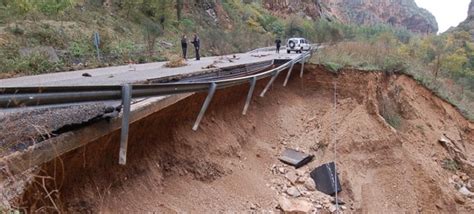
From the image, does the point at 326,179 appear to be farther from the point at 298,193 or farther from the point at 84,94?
the point at 84,94

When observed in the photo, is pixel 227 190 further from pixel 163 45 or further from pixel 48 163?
pixel 163 45

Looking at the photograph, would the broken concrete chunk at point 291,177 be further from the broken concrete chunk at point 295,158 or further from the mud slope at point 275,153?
the broken concrete chunk at point 295,158

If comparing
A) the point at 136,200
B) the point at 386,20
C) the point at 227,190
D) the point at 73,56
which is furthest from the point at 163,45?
the point at 386,20

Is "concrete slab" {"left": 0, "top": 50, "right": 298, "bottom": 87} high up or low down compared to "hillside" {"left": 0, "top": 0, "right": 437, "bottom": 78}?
down

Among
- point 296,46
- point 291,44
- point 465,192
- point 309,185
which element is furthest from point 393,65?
point 291,44

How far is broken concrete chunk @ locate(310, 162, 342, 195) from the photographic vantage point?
30.1 ft

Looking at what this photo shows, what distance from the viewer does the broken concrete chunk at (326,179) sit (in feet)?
30.1

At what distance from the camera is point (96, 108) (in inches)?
175

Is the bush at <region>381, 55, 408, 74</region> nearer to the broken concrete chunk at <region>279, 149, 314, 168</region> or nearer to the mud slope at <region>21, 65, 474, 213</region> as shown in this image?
the mud slope at <region>21, 65, 474, 213</region>

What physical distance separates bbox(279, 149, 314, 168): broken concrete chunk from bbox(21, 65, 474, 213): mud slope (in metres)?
0.23

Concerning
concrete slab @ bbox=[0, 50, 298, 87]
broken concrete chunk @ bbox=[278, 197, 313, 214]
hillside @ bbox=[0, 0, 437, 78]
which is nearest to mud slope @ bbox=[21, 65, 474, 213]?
broken concrete chunk @ bbox=[278, 197, 313, 214]

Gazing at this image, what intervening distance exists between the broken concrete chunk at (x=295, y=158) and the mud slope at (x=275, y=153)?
23 centimetres

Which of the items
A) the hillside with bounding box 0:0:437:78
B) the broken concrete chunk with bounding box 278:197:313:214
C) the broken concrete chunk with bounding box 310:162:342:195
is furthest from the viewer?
the hillside with bounding box 0:0:437:78

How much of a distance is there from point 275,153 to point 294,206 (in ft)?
8.08
